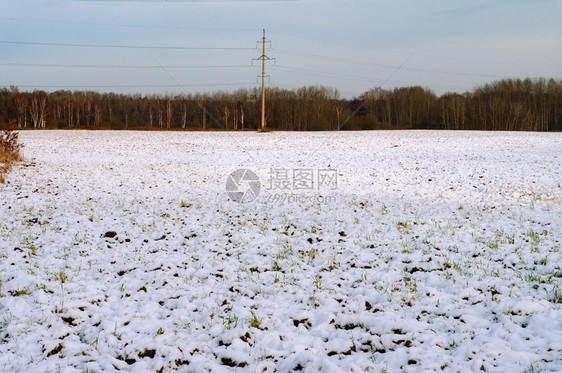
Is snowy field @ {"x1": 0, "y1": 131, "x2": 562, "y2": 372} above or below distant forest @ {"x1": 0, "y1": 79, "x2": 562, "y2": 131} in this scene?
below

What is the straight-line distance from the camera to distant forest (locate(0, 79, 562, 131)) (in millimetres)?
64250

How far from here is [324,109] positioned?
225ft

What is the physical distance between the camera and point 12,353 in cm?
460

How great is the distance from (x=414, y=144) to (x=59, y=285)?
26321 mm

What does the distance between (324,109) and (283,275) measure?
6395 centimetres

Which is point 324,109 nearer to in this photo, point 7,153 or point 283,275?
point 7,153

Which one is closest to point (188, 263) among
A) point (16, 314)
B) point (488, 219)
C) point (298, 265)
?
point (298, 265)

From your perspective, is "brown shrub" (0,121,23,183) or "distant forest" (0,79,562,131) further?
"distant forest" (0,79,562,131)

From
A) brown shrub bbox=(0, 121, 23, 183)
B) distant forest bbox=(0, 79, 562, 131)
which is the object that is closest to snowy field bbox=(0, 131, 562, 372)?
brown shrub bbox=(0, 121, 23, 183)

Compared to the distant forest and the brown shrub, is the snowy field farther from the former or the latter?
the distant forest

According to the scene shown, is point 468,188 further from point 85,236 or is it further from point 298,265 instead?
point 85,236

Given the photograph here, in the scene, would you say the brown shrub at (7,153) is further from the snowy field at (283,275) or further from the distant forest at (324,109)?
the distant forest at (324,109)

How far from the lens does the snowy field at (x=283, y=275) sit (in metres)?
4.60

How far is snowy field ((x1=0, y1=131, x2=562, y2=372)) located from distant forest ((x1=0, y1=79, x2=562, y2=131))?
4944 cm
